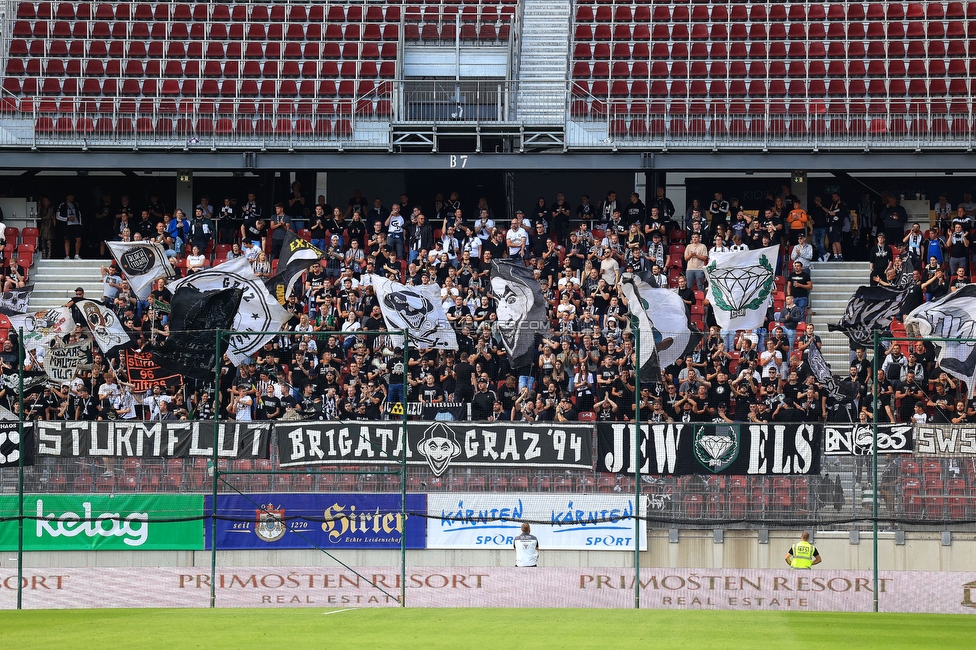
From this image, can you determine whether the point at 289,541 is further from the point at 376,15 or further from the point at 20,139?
the point at 376,15

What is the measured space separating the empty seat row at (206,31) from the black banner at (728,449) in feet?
54.9

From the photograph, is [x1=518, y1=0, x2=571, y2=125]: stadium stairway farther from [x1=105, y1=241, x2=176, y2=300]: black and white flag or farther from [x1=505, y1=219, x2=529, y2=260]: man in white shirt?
[x1=105, y1=241, x2=176, y2=300]: black and white flag

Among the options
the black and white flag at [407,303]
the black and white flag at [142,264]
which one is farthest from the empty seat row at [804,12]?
the black and white flag at [142,264]

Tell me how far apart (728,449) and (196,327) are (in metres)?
8.80

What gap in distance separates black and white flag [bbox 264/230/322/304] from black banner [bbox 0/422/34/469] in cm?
697

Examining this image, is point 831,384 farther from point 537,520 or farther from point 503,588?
point 503,588

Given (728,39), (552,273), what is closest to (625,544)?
(552,273)

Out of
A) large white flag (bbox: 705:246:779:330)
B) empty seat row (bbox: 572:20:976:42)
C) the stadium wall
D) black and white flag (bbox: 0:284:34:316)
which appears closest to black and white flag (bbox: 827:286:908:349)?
large white flag (bbox: 705:246:779:330)

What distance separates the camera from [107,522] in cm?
1828

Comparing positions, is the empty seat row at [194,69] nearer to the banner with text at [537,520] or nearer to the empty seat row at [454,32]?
the empty seat row at [454,32]

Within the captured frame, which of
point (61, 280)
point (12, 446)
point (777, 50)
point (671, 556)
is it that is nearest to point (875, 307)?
point (671, 556)

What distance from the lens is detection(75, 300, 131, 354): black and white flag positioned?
61.3ft

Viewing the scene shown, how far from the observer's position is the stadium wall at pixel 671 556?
18.0 m

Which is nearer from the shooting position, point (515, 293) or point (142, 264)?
point (515, 293)
